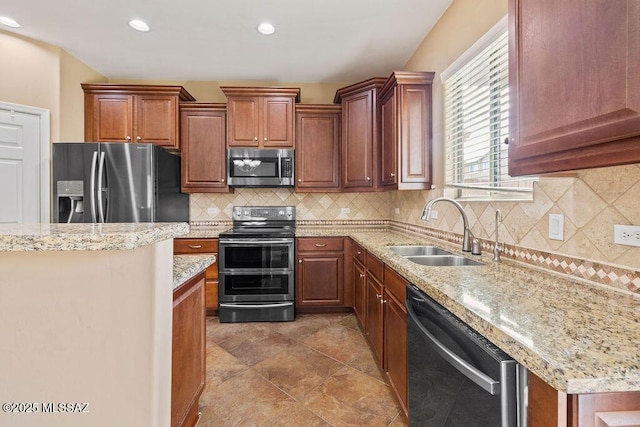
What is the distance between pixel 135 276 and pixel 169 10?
2300 millimetres

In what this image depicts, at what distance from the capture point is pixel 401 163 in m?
2.50

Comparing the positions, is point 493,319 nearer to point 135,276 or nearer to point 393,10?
point 135,276

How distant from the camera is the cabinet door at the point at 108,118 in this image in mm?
3145

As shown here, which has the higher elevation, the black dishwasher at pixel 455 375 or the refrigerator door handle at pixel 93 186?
the refrigerator door handle at pixel 93 186

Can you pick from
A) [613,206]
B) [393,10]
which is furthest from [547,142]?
[393,10]

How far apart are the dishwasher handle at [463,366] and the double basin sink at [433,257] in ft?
2.32

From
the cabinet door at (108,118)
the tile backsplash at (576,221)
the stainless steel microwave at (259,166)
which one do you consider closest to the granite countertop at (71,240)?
the tile backsplash at (576,221)

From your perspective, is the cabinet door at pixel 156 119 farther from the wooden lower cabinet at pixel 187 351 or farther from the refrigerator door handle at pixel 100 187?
the wooden lower cabinet at pixel 187 351

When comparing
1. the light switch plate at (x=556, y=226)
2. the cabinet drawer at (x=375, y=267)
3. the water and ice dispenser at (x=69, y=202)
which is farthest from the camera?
the water and ice dispenser at (x=69, y=202)

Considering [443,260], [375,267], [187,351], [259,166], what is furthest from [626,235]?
[259,166]

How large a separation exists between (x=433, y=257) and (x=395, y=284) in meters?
0.40

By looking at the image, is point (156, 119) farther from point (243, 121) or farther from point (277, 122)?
point (277, 122)

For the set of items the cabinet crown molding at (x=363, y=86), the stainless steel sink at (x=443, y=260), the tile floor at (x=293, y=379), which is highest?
the cabinet crown molding at (x=363, y=86)

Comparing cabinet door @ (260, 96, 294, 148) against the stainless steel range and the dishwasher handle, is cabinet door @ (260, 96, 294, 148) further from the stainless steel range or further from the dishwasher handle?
the dishwasher handle
